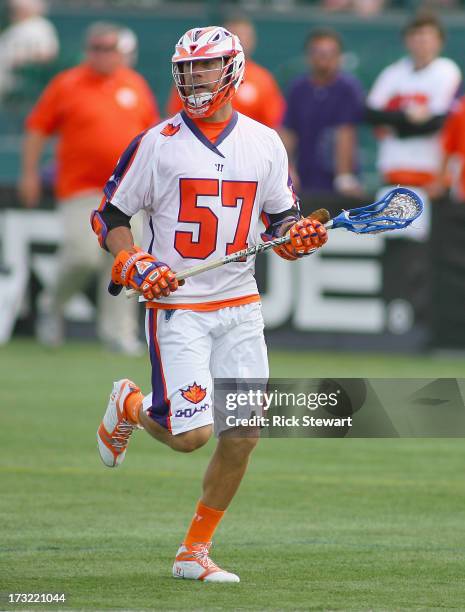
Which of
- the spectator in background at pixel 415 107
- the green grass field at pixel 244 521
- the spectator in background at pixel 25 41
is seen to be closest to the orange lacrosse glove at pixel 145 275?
the green grass field at pixel 244 521

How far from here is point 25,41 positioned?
1883cm

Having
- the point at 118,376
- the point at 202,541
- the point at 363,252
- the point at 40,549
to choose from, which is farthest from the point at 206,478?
the point at 363,252

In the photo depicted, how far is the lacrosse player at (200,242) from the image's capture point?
6570mm

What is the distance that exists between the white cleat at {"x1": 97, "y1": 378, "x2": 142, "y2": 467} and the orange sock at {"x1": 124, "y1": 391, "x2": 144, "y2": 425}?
0.02 meters

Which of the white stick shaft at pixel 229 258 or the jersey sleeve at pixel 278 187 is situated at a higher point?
the jersey sleeve at pixel 278 187

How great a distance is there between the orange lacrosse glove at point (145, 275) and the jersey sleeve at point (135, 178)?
272 millimetres

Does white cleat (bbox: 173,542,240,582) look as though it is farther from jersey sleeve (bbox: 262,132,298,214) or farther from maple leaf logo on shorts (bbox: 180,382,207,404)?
jersey sleeve (bbox: 262,132,298,214)

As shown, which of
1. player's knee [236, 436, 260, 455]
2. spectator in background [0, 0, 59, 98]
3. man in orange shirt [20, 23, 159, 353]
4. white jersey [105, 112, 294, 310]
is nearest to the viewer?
player's knee [236, 436, 260, 455]

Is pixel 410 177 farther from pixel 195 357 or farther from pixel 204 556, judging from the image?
pixel 204 556

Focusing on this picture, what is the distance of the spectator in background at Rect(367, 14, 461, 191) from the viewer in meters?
14.6

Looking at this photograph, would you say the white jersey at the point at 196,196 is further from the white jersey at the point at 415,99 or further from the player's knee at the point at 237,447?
the white jersey at the point at 415,99

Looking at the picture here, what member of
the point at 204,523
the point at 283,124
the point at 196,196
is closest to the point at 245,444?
the point at 204,523

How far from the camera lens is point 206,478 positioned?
6727mm

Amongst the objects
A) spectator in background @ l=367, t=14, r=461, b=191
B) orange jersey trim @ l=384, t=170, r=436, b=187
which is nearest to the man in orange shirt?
spectator in background @ l=367, t=14, r=461, b=191
